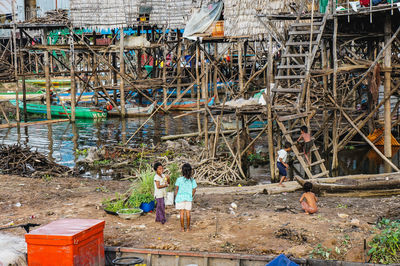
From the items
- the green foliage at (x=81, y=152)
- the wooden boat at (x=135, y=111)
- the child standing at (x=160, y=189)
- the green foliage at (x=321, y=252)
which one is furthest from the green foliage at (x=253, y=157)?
the wooden boat at (x=135, y=111)

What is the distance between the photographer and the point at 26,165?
15.8 m

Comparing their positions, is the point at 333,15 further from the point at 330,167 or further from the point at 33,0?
the point at 33,0

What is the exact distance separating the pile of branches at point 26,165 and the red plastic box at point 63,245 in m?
8.27

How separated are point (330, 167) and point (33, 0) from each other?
31512 mm

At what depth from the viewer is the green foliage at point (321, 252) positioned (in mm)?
7707

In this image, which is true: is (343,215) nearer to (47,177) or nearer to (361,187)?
(361,187)

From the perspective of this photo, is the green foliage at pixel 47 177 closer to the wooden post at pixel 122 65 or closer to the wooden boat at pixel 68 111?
the wooden post at pixel 122 65

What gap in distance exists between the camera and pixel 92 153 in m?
17.8

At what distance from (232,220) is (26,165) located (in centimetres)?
862

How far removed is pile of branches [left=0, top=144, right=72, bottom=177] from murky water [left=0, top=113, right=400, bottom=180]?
1.36m

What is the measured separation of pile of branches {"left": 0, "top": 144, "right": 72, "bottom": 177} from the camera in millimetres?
15477

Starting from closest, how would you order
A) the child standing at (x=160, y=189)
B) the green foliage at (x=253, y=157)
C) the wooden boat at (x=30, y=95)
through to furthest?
1. the child standing at (x=160, y=189)
2. the green foliage at (x=253, y=157)
3. the wooden boat at (x=30, y=95)

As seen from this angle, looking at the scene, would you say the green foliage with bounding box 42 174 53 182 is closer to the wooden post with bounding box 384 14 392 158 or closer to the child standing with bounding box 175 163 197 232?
the child standing with bounding box 175 163 197 232

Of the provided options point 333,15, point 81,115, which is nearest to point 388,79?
point 333,15
